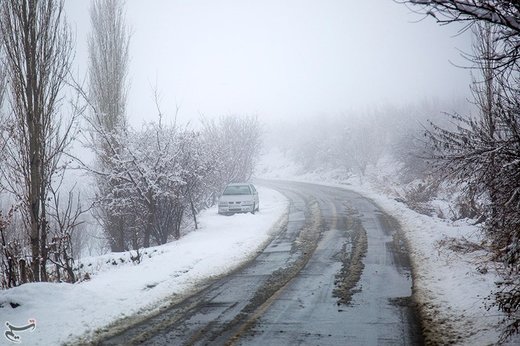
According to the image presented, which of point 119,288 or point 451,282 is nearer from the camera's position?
point 451,282

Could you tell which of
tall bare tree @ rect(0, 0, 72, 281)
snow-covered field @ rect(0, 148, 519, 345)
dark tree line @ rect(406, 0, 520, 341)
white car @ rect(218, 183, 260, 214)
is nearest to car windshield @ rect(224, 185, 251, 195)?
white car @ rect(218, 183, 260, 214)

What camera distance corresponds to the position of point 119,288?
24.9 feet

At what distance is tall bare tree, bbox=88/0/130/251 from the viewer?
51.9ft

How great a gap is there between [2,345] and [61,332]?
2.50 feet

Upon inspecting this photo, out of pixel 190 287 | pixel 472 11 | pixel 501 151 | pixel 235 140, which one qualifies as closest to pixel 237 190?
pixel 190 287

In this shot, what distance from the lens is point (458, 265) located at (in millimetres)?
8078

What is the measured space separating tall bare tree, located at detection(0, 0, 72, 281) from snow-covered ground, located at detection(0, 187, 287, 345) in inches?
82.3

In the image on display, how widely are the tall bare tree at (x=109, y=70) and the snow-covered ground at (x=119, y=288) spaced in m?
5.47

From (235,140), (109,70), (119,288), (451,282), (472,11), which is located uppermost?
(109,70)

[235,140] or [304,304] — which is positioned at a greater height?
[235,140]

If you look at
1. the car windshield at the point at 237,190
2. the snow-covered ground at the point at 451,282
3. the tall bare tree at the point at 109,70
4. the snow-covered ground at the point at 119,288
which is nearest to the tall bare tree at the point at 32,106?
the snow-covered ground at the point at 119,288

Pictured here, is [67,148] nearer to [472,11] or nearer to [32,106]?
[32,106]

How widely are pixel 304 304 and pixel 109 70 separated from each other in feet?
48.2

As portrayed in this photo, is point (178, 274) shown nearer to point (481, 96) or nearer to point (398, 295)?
point (398, 295)
